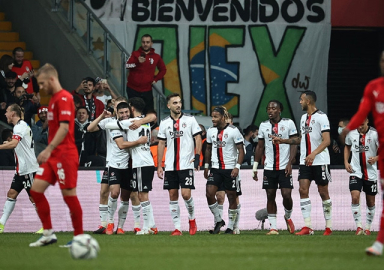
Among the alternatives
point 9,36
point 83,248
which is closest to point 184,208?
point 83,248

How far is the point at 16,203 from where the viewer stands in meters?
16.8

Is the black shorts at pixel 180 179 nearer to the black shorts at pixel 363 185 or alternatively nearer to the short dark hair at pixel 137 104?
the short dark hair at pixel 137 104

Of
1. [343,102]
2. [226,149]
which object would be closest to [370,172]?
[226,149]

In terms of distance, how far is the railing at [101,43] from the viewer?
803 inches

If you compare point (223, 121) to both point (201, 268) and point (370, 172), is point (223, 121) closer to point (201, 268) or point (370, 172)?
point (370, 172)

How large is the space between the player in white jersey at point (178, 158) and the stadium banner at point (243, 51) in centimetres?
794

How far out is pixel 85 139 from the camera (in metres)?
18.3

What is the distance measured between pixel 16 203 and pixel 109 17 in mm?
7275

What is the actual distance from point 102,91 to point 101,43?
125cm

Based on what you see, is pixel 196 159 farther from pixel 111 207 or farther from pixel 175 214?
pixel 111 207

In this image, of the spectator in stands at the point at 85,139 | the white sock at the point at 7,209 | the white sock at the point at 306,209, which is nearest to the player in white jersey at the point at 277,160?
the white sock at the point at 306,209

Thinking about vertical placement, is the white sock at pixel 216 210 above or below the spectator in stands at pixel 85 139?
below

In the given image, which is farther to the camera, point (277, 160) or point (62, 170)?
point (277, 160)

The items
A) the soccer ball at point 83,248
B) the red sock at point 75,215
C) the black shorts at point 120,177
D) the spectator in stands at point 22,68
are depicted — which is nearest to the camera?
the soccer ball at point 83,248
